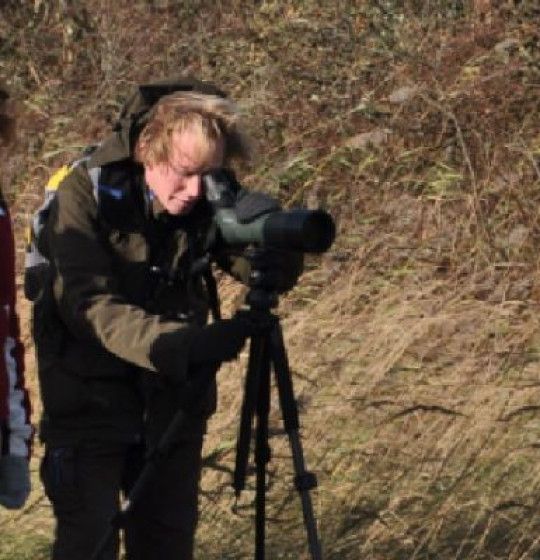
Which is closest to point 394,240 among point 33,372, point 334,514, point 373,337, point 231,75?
point 373,337

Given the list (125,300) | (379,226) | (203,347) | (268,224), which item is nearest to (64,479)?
(125,300)

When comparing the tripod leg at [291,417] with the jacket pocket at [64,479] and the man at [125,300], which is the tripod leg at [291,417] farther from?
the jacket pocket at [64,479]

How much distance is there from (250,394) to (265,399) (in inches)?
3.5

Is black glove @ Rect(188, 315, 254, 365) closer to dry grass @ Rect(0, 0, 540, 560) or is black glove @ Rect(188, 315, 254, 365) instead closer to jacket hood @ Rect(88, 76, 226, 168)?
jacket hood @ Rect(88, 76, 226, 168)

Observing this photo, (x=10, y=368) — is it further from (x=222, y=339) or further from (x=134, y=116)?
(x=134, y=116)

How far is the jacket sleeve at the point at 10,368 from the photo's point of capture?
279 centimetres

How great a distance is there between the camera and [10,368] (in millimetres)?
2885

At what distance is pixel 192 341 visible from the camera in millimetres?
2822

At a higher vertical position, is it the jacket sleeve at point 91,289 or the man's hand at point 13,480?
the jacket sleeve at point 91,289

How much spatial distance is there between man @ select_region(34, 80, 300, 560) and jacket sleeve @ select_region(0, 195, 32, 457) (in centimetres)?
15

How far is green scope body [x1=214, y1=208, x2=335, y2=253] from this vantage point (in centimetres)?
266

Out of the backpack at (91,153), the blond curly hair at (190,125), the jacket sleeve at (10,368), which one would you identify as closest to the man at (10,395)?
the jacket sleeve at (10,368)

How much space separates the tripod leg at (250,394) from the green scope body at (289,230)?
21cm

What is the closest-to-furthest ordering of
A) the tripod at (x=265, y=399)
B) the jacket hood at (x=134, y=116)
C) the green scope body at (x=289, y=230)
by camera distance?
the green scope body at (x=289, y=230) < the tripod at (x=265, y=399) < the jacket hood at (x=134, y=116)
